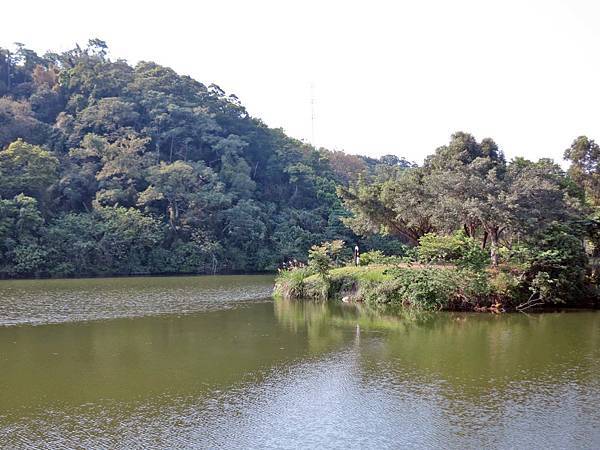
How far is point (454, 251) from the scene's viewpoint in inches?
1003

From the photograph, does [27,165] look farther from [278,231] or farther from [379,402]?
[379,402]

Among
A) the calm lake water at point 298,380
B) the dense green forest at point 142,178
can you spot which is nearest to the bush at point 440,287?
the calm lake water at point 298,380

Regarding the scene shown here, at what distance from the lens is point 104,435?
31.1 ft

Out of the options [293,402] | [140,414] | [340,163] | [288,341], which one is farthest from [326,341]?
[340,163]

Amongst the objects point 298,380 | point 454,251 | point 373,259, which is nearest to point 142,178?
point 373,259

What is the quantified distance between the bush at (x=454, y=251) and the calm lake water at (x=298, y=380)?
101 inches

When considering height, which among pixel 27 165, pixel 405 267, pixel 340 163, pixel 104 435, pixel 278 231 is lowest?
pixel 104 435

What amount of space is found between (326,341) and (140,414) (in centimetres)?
800

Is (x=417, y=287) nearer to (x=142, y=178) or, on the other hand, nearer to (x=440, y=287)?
(x=440, y=287)

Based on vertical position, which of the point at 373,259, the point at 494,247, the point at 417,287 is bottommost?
the point at 417,287

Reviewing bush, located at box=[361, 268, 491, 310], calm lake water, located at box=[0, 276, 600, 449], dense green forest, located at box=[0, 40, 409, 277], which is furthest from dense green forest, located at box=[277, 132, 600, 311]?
dense green forest, located at box=[0, 40, 409, 277]

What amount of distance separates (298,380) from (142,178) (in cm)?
4416

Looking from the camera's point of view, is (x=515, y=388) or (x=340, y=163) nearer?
(x=515, y=388)

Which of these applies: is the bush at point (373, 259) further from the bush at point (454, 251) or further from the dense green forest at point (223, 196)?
the bush at point (454, 251)
